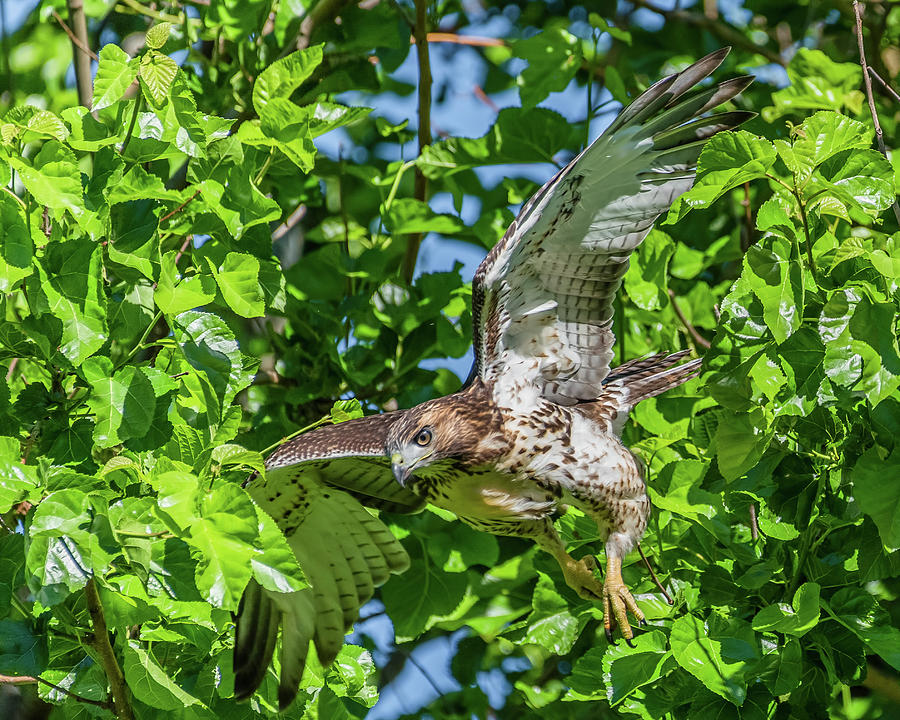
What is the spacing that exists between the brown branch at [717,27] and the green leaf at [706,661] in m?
2.41

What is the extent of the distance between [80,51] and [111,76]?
1.39 m

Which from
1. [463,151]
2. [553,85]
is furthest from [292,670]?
[553,85]

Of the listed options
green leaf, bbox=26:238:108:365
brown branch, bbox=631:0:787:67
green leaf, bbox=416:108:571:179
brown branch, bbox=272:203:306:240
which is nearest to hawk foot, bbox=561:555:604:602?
green leaf, bbox=416:108:571:179

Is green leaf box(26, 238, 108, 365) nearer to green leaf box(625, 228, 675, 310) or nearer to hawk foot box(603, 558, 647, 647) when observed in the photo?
hawk foot box(603, 558, 647, 647)

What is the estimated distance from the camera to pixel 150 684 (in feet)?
7.73

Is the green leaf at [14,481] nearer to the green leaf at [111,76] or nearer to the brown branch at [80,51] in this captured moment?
the green leaf at [111,76]

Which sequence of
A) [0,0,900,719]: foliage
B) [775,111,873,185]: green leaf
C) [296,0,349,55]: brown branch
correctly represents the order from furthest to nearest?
[296,0,349,55]: brown branch < [775,111,873,185]: green leaf < [0,0,900,719]: foliage

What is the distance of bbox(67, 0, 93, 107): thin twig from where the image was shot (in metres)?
3.48

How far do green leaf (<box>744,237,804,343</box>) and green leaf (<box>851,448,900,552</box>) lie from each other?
0.34 m

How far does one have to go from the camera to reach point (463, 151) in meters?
3.55

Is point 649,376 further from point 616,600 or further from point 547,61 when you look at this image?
point 547,61

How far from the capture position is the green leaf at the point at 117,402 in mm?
2225

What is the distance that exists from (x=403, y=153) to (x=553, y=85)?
715 millimetres

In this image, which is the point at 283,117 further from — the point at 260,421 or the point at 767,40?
the point at 767,40
